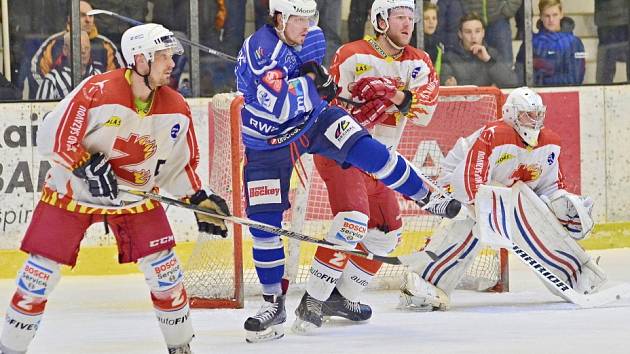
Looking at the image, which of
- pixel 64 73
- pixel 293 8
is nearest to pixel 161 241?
pixel 293 8

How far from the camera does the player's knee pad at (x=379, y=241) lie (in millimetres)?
5207

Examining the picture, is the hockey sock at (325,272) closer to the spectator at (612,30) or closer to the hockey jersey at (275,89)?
the hockey jersey at (275,89)

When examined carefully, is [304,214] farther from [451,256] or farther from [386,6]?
[386,6]

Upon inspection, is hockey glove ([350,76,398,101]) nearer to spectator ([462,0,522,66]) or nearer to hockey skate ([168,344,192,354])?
hockey skate ([168,344,192,354])

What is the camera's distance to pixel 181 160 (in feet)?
13.5

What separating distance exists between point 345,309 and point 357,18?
8.68ft

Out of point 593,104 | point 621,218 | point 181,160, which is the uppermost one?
point 181,160

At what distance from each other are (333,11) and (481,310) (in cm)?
246

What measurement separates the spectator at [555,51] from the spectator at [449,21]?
0.37 meters

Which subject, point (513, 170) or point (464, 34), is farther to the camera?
point (464, 34)

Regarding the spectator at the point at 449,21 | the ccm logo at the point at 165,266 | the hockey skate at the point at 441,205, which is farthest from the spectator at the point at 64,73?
the ccm logo at the point at 165,266

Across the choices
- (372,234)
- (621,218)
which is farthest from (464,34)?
(372,234)

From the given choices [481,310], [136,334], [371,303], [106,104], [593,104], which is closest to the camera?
[106,104]

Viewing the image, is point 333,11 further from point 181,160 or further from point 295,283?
point 181,160
